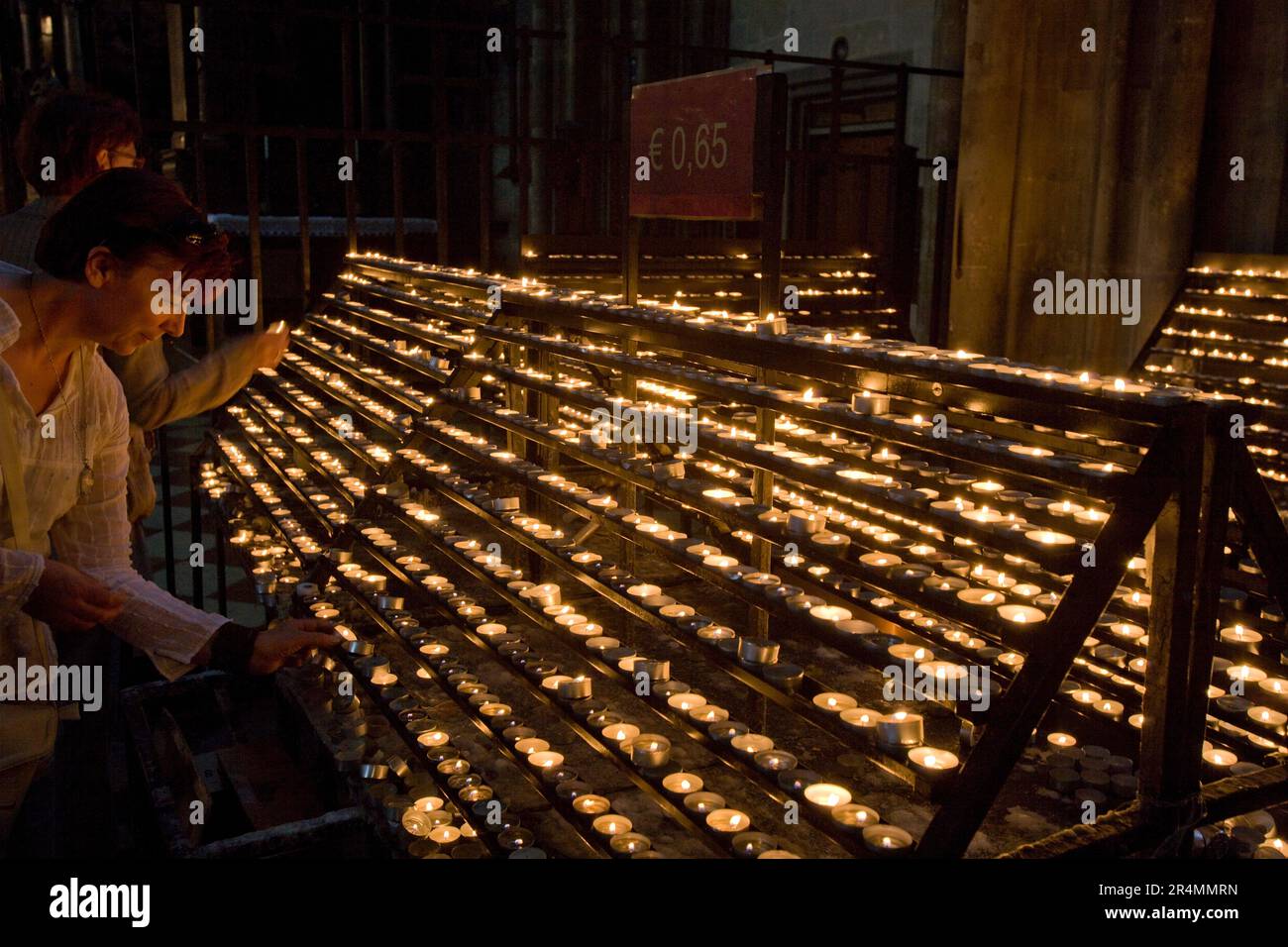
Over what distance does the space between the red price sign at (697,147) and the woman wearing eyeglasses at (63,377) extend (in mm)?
1603

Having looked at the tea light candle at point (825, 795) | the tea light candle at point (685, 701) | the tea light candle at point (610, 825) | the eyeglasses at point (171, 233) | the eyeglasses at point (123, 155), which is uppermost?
the eyeglasses at point (123, 155)

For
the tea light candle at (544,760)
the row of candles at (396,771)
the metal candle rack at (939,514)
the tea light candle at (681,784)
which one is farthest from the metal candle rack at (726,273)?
the tea light candle at (681,784)

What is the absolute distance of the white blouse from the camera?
80.5 inches

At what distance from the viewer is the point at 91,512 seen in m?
2.30

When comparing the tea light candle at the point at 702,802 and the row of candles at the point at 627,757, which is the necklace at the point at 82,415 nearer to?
the row of candles at the point at 627,757

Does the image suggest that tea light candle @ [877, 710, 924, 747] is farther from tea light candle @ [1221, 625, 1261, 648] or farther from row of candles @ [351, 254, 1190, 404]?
tea light candle @ [1221, 625, 1261, 648]

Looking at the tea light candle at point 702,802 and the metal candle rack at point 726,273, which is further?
the metal candle rack at point 726,273

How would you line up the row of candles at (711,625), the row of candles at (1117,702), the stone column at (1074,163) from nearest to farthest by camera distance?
the row of candles at (711,625) < the row of candles at (1117,702) < the stone column at (1074,163)

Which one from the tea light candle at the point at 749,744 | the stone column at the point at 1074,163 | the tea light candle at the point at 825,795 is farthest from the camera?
the stone column at the point at 1074,163

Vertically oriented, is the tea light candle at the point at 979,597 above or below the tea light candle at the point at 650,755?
above

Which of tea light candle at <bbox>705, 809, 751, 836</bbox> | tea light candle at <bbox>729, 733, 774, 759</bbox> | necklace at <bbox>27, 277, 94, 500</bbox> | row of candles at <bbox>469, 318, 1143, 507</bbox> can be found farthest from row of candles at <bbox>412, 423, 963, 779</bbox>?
necklace at <bbox>27, 277, 94, 500</bbox>

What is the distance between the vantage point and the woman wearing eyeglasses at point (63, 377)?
1.91m

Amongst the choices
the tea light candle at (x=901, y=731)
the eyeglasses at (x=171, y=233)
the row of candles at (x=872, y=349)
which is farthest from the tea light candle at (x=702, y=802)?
the eyeglasses at (x=171, y=233)
